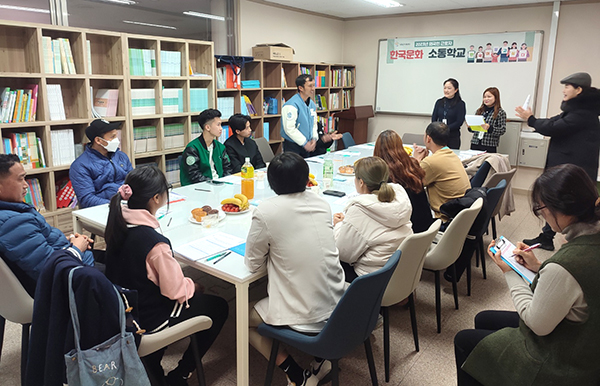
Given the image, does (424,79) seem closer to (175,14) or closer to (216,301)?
(175,14)

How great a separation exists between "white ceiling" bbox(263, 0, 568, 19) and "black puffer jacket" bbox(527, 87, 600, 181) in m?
2.58

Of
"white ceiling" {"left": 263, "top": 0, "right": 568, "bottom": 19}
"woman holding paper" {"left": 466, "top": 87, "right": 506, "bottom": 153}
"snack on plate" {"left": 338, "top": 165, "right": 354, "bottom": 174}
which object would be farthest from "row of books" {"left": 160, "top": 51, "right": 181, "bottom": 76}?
"woman holding paper" {"left": 466, "top": 87, "right": 506, "bottom": 153}

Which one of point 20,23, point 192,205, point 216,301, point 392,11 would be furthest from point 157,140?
point 392,11

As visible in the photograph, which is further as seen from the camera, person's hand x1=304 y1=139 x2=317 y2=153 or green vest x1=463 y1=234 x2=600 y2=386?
person's hand x1=304 y1=139 x2=317 y2=153

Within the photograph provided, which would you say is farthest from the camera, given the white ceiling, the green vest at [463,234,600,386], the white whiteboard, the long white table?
the white whiteboard

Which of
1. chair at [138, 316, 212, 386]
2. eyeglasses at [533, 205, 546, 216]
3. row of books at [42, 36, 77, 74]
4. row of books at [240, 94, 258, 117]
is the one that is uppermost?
row of books at [42, 36, 77, 74]

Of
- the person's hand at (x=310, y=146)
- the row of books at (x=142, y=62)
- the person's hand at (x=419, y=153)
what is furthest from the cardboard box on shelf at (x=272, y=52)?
the person's hand at (x=419, y=153)

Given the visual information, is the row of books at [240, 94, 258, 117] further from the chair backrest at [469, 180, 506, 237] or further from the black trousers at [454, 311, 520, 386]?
the black trousers at [454, 311, 520, 386]

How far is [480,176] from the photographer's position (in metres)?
3.79

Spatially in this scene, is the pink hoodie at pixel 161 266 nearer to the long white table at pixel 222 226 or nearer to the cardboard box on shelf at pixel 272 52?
the long white table at pixel 222 226

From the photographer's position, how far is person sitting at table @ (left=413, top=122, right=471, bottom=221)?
311 centimetres

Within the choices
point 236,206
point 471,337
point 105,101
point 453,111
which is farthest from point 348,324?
point 453,111

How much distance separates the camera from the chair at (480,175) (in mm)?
3783

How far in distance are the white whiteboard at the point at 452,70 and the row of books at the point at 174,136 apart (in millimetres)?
3859
